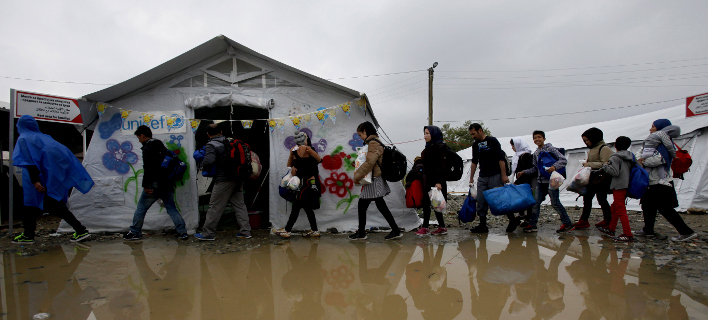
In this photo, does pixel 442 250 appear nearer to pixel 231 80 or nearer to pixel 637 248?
pixel 637 248

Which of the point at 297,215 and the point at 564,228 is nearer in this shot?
the point at 297,215

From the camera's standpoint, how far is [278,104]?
5.95m

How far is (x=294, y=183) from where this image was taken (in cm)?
506

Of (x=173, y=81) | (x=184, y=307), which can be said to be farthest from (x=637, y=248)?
(x=173, y=81)

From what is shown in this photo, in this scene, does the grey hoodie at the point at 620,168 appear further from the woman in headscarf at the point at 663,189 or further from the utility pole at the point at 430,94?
the utility pole at the point at 430,94

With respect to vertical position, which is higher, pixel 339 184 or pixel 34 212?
pixel 339 184

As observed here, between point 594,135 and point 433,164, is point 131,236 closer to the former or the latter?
point 433,164

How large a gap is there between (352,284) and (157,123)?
451cm

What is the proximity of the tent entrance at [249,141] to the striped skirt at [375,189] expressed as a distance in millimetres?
2297

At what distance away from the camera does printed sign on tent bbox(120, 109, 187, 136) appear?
577 cm

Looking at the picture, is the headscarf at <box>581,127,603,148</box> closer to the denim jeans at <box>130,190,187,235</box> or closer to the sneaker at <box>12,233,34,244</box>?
the denim jeans at <box>130,190,187,235</box>

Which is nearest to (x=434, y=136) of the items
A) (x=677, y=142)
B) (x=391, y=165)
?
(x=391, y=165)

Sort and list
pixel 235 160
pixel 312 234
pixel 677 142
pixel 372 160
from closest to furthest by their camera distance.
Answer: pixel 372 160 < pixel 235 160 < pixel 312 234 < pixel 677 142

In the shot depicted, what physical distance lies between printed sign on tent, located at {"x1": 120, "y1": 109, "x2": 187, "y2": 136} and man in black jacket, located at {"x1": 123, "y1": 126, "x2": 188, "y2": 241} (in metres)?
0.55
